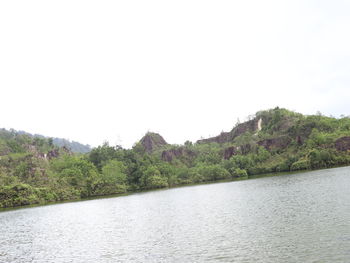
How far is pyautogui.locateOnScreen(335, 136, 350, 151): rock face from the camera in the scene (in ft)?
417

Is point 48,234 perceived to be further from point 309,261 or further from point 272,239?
point 309,261

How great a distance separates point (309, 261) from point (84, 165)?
143 m

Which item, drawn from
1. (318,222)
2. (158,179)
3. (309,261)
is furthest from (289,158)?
(309,261)

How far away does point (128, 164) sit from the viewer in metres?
163

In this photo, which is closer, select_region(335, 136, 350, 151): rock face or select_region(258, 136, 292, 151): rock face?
select_region(335, 136, 350, 151): rock face

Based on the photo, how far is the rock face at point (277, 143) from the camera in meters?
171

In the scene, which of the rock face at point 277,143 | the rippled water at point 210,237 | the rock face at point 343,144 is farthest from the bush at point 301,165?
the rippled water at point 210,237

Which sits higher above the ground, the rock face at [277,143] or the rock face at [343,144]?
the rock face at [277,143]

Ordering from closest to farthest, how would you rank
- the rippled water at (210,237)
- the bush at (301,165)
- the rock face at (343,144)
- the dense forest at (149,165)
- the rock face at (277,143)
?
the rippled water at (210,237), the dense forest at (149,165), the bush at (301,165), the rock face at (343,144), the rock face at (277,143)

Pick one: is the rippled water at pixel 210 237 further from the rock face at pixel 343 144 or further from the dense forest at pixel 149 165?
the rock face at pixel 343 144

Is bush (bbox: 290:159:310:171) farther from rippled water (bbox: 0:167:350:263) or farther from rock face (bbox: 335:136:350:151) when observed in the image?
rippled water (bbox: 0:167:350:263)

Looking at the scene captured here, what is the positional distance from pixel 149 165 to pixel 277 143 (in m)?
71.5

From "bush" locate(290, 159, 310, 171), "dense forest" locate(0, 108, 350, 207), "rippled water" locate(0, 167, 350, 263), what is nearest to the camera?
"rippled water" locate(0, 167, 350, 263)

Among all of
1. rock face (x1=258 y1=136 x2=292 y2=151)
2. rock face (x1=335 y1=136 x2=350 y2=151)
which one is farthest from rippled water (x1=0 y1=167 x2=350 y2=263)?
rock face (x1=258 y1=136 x2=292 y2=151)
